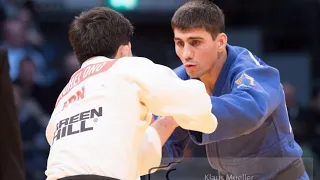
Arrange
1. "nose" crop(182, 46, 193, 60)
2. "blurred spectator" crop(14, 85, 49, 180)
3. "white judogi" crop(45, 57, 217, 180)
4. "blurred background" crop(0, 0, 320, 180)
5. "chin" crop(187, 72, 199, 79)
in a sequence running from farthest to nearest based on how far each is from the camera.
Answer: "blurred background" crop(0, 0, 320, 180) → "blurred spectator" crop(14, 85, 49, 180) → "chin" crop(187, 72, 199, 79) → "nose" crop(182, 46, 193, 60) → "white judogi" crop(45, 57, 217, 180)

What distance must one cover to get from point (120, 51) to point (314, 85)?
6.62 m

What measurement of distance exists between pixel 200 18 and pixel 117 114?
3.70 feet

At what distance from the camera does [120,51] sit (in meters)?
3.72

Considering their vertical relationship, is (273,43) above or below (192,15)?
below

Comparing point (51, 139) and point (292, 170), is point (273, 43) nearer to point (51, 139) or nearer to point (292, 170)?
point (292, 170)

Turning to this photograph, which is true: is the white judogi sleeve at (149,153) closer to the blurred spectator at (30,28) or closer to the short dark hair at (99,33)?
the short dark hair at (99,33)

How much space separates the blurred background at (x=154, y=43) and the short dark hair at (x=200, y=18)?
14.2 feet

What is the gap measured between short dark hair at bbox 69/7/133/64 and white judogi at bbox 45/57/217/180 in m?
0.12

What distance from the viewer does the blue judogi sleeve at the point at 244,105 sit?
12.6ft

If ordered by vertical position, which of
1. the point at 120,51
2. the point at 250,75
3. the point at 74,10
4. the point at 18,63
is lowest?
the point at 18,63

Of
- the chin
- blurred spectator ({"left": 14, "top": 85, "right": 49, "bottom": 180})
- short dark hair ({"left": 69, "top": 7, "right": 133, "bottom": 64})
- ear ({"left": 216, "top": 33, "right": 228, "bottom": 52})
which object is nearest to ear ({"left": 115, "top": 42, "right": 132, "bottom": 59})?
short dark hair ({"left": 69, "top": 7, "right": 133, "bottom": 64})

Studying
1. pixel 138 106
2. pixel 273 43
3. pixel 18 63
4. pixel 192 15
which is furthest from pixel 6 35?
pixel 138 106

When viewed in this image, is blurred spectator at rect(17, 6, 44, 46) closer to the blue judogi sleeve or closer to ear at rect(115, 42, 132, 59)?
the blue judogi sleeve

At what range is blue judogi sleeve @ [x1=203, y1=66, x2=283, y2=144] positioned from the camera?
3848 millimetres
